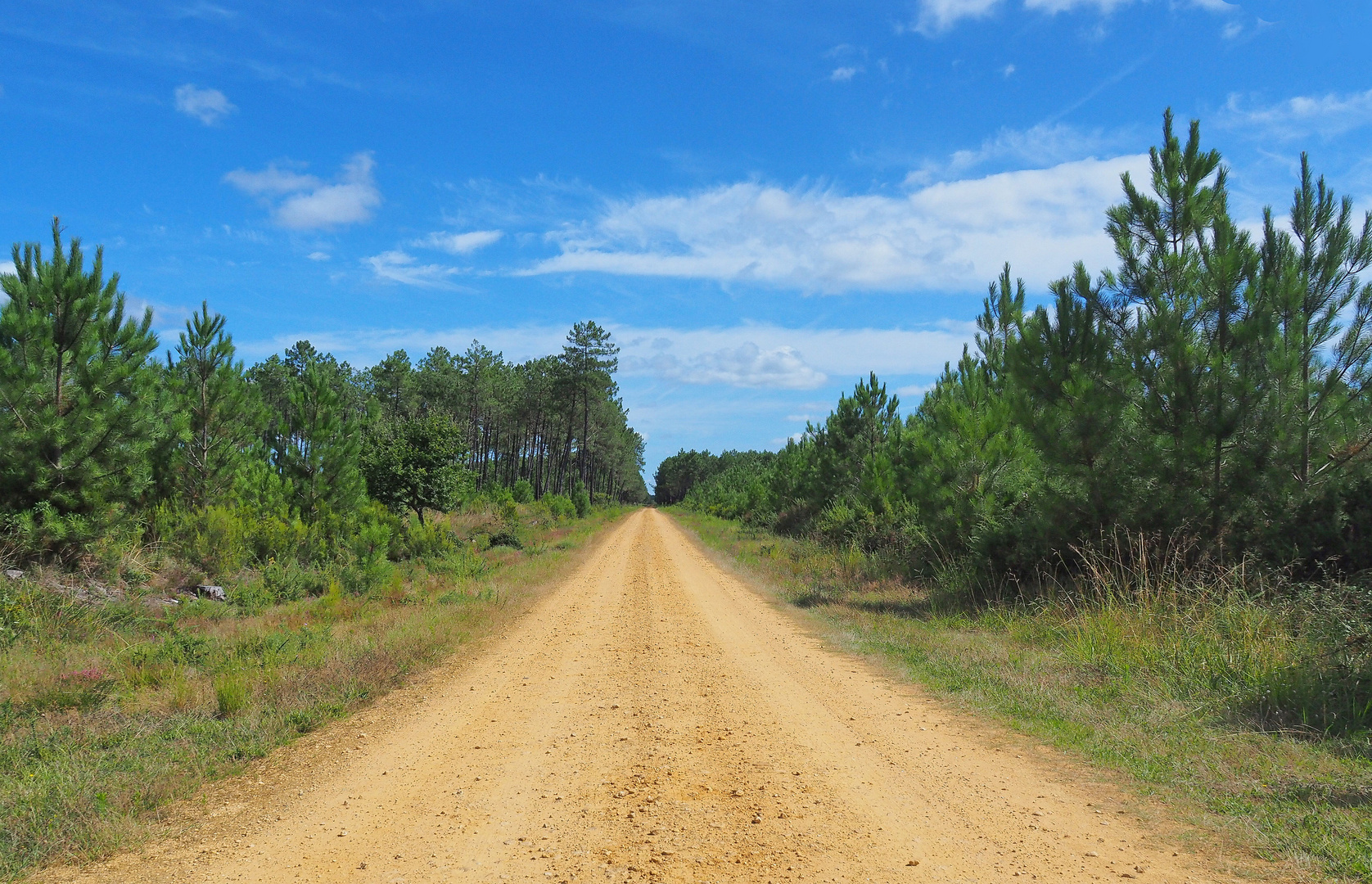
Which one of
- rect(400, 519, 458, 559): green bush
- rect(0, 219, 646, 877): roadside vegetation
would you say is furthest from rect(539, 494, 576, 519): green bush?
rect(400, 519, 458, 559): green bush

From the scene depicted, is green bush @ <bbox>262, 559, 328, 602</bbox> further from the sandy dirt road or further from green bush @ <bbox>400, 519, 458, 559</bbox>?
the sandy dirt road

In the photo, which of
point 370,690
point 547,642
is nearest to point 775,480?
point 547,642

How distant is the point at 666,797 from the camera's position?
4.64 metres

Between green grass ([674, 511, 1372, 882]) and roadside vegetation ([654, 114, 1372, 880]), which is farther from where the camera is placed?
roadside vegetation ([654, 114, 1372, 880])

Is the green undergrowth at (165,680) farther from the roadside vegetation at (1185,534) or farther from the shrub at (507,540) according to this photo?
the shrub at (507,540)

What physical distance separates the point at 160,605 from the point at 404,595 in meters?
3.84

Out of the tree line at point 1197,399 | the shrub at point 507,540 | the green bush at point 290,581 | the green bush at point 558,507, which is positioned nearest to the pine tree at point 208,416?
the green bush at point 290,581

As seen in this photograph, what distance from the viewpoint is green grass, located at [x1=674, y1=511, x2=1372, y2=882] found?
13.9ft

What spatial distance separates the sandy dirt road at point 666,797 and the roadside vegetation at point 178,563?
0.86 metres

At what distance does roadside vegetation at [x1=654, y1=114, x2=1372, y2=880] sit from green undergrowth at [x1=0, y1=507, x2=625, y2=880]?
6009 millimetres

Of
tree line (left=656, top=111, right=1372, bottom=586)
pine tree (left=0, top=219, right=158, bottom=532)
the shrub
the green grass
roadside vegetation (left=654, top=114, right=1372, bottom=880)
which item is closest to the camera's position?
the green grass

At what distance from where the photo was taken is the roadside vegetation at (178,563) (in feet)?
18.6

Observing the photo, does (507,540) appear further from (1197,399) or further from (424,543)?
(1197,399)

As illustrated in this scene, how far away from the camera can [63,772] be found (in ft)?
16.3
